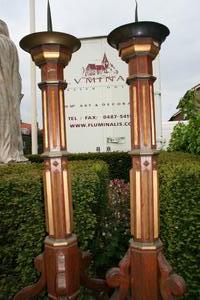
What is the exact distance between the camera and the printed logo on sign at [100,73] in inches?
386

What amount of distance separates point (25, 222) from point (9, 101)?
3.15 metres

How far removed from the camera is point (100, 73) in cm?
985

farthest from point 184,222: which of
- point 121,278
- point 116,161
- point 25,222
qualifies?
point 116,161

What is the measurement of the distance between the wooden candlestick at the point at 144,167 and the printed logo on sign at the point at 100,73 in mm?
7675

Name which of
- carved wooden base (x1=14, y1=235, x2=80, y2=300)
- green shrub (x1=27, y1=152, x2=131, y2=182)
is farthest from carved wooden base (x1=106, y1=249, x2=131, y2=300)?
green shrub (x1=27, y1=152, x2=131, y2=182)

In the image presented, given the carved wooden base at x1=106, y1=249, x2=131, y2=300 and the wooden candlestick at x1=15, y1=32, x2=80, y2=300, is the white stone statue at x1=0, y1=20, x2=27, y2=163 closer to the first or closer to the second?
the wooden candlestick at x1=15, y1=32, x2=80, y2=300

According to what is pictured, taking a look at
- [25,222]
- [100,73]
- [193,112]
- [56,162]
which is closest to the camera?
[56,162]

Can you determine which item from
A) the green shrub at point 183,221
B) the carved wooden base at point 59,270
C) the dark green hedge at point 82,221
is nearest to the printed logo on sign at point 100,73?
the green shrub at point 183,221

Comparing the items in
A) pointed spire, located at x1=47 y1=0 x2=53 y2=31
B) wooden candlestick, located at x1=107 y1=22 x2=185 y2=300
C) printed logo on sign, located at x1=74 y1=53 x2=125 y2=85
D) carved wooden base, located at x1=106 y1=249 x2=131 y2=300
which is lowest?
carved wooden base, located at x1=106 y1=249 x2=131 y2=300

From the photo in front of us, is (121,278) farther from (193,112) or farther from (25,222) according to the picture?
(193,112)

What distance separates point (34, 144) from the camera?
11.0 metres

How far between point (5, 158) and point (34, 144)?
5540 millimetres

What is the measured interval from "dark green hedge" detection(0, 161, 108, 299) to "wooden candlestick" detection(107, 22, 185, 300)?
2.81 feet

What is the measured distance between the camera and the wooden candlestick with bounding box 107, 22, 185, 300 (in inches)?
83.8
